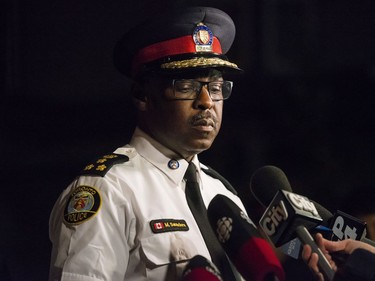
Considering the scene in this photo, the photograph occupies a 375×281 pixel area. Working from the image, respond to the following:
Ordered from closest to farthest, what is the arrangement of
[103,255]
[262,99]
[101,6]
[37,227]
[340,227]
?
1. [103,255]
2. [340,227]
3. [37,227]
4. [101,6]
5. [262,99]

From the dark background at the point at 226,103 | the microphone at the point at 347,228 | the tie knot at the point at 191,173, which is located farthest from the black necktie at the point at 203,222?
the dark background at the point at 226,103

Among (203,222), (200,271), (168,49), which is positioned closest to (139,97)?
(168,49)

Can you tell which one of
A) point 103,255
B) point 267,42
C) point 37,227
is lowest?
point 37,227

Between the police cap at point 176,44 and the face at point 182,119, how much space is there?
0.14 feet

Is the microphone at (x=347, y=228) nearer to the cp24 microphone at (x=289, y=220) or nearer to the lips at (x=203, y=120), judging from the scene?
the cp24 microphone at (x=289, y=220)

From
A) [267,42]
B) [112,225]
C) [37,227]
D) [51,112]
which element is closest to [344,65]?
[267,42]

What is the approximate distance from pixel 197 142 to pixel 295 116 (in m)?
1.11

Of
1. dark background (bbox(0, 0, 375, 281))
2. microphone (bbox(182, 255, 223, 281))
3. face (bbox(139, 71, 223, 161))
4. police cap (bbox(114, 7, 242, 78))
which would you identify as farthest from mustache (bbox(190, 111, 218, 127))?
dark background (bbox(0, 0, 375, 281))

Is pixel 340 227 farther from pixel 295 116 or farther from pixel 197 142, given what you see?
pixel 295 116

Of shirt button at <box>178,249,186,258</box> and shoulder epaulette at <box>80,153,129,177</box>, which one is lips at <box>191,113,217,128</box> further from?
shirt button at <box>178,249,186,258</box>

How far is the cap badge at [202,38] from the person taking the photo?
1.71m

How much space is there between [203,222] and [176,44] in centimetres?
44

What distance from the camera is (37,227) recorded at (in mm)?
2088

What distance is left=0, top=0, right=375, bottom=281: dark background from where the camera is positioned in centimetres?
211
